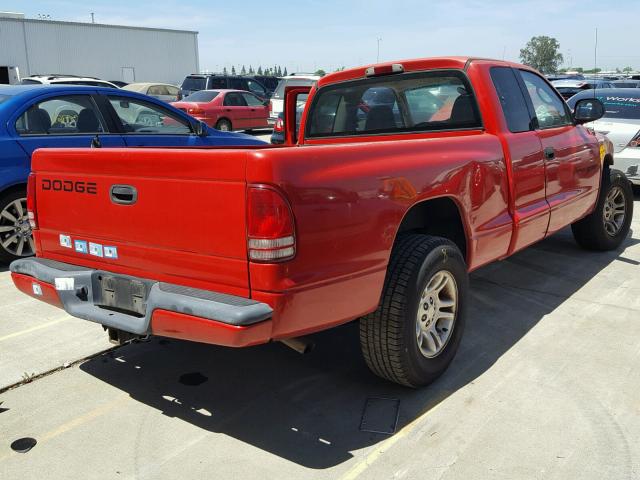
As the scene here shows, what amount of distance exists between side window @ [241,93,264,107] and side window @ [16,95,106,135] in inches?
525

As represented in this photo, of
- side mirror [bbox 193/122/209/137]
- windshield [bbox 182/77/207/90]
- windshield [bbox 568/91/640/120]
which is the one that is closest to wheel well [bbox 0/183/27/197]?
side mirror [bbox 193/122/209/137]

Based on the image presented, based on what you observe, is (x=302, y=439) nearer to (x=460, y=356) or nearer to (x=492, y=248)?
(x=460, y=356)

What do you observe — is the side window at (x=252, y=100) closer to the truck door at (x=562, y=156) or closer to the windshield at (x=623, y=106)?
the windshield at (x=623, y=106)

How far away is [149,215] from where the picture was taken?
108 inches

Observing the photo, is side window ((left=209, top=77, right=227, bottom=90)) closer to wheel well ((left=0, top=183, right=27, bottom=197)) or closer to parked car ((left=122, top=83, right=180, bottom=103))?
parked car ((left=122, top=83, right=180, bottom=103))

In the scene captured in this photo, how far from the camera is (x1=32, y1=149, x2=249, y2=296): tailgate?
248 centimetres

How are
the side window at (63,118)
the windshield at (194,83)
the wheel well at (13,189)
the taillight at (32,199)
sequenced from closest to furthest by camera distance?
the taillight at (32,199) → the wheel well at (13,189) → the side window at (63,118) → the windshield at (194,83)

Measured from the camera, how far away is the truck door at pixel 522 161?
Result: 156 inches

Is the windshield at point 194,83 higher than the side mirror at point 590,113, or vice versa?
the windshield at point 194,83

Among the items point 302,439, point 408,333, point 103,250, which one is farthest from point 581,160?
point 103,250

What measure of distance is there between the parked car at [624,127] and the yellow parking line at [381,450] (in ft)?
20.3

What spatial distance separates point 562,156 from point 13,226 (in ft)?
15.7

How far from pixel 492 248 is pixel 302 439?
1758 mm

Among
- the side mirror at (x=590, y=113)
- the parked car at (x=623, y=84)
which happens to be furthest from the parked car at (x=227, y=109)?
the side mirror at (x=590, y=113)
